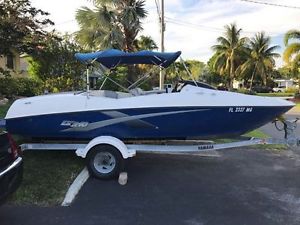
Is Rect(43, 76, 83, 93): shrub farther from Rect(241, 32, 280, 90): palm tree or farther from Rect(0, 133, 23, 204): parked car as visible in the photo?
Rect(241, 32, 280, 90): palm tree

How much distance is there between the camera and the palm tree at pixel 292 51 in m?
37.0

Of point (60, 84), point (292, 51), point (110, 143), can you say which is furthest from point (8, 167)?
point (292, 51)

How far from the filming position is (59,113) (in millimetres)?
7273

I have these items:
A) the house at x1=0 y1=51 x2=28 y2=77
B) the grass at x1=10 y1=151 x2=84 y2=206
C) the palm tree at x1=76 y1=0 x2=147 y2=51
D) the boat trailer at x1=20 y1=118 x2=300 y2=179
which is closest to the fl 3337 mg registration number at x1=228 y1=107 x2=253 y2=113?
the boat trailer at x1=20 y1=118 x2=300 y2=179

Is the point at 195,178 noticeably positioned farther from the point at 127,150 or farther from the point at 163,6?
Result: the point at 163,6

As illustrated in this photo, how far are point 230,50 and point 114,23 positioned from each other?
3641 cm

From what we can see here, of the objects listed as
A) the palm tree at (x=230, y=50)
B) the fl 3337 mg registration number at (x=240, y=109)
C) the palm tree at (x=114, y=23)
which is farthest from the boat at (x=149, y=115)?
the palm tree at (x=230, y=50)

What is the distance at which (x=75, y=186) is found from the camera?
6535 mm

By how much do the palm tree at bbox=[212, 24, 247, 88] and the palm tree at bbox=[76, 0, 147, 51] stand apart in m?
35.3

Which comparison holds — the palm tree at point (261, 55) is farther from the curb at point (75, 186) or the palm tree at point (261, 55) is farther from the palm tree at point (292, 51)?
the curb at point (75, 186)

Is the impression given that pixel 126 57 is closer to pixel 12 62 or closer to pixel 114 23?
pixel 114 23

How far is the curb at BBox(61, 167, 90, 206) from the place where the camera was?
5.91m

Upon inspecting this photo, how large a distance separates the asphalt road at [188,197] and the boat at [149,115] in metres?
0.81

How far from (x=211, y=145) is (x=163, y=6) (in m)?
17.9
